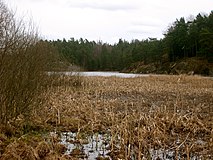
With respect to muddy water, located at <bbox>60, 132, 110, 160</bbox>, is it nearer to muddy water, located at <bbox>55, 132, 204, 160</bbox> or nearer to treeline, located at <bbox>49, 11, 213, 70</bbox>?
muddy water, located at <bbox>55, 132, 204, 160</bbox>

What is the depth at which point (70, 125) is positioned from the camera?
10219 millimetres

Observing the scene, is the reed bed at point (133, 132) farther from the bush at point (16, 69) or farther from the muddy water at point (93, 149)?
the bush at point (16, 69)

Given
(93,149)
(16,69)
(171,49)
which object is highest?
(171,49)

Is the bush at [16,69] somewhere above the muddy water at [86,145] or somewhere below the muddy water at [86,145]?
above

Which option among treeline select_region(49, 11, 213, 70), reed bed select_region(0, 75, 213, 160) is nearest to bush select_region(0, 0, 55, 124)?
reed bed select_region(0, 75, 213, 160)

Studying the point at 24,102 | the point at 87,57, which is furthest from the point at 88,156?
the point at 87,57

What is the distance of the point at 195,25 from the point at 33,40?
54.1m

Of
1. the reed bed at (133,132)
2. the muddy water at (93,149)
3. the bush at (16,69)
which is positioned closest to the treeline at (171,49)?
the reed bed at (133,132)

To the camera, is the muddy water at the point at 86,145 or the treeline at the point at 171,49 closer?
the muddy water at the point at 86,145

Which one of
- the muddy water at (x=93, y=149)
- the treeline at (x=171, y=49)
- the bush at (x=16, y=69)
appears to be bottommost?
the muddy water at (x=93, y=149)

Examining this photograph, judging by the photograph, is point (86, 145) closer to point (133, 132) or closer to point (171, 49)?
point (133, 132)

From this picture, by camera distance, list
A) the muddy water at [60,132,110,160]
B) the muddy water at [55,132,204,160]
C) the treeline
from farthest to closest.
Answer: the treeline → the muddy water at [60,132,110,160] → the muddy water at [55,132,204,160]

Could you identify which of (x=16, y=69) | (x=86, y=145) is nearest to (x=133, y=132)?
(x=86, y=145)

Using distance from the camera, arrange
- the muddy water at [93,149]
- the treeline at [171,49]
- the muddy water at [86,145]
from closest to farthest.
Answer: the muddy water at [93,149] → the muddy water at [86,145] → the treeline at [171,49]
